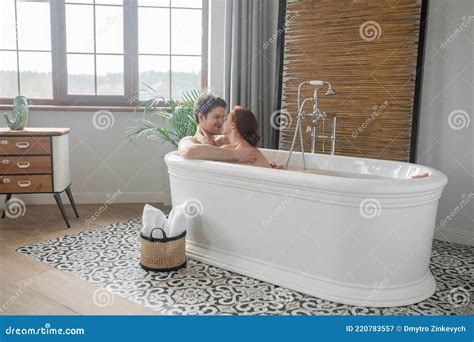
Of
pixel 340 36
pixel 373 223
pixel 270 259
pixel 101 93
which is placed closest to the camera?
pixel 373 223

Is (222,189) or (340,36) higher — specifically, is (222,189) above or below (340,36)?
below

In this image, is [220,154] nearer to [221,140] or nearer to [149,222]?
[221,140]

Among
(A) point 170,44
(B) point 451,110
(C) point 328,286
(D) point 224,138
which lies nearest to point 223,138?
(D) point 224,138

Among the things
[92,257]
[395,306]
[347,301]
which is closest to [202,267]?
[92,257]

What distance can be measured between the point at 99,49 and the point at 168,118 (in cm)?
109

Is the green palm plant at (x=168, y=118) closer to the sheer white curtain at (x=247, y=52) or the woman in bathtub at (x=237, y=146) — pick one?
the sheer white curtain at (x=247, y=52)

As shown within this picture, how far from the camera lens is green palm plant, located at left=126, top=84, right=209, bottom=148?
13.8 ft

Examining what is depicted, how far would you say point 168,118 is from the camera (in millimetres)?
4285

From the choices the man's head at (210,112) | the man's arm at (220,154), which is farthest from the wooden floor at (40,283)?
the man's head at (210,112)

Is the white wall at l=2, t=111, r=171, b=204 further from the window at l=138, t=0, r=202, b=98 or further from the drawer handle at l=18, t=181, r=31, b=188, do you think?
the drawer handle at l=18, t=181, r=31, b=188

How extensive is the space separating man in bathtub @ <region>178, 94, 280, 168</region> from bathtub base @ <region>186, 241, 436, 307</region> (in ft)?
1.98

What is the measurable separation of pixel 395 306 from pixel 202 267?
1165 mm

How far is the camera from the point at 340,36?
407 cm

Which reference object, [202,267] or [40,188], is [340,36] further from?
Result: [40,188]
